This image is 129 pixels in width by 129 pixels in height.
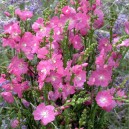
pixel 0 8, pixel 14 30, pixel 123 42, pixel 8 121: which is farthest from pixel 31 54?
pixel 0 8

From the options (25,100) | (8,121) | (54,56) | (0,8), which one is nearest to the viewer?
(54,56)

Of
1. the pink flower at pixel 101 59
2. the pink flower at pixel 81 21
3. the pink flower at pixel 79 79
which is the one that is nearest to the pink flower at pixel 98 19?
the pink flower at pixel 81 21

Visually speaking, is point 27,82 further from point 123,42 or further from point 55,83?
point 123,42

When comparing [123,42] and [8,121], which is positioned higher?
[123,42]

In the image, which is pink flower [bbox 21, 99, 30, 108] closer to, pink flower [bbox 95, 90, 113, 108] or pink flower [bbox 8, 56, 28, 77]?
pink flower [bbox 8, 56, 28, 77]

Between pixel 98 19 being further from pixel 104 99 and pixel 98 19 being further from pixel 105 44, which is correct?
pixel 104 99

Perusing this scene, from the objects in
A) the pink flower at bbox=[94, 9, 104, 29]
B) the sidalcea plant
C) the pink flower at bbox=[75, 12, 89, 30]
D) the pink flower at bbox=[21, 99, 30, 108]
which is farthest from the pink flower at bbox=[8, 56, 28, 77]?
the pink flower at bbox=[94, 9, 104, 29]
